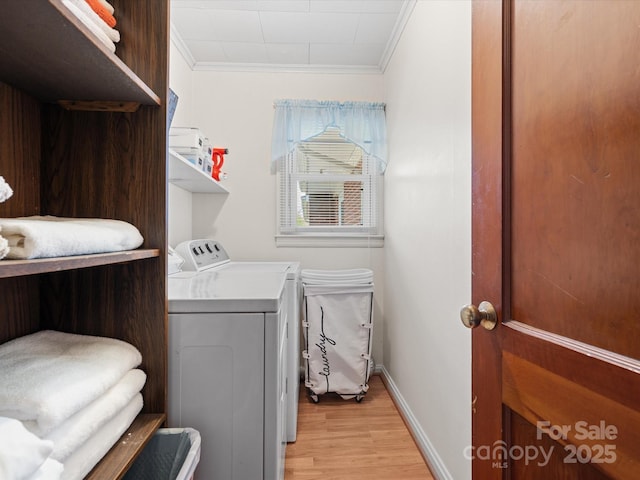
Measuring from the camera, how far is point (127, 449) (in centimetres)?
79

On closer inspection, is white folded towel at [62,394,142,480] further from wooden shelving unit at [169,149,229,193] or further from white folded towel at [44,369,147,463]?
wooden shelving unit at [169,149,229,193]

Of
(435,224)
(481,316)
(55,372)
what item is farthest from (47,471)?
(435,224)

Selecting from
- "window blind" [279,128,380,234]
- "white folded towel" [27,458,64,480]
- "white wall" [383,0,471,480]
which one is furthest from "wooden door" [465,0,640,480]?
"window blind" [279,128,380,234]

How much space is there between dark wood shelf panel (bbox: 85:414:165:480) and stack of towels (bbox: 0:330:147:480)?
2 centimetres

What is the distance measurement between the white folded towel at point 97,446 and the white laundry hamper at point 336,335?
144cm

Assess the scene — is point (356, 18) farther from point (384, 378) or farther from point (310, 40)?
point (384, 378)

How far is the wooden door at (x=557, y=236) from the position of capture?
0.51 meters

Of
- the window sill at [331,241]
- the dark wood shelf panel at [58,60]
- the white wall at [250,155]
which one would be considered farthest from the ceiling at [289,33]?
the dark wood shelf panel at [58,60]

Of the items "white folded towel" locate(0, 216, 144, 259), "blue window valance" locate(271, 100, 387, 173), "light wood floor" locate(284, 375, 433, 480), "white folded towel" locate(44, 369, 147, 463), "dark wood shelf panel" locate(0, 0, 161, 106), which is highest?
"blue window valance" locate(271, 100, 387, 173)

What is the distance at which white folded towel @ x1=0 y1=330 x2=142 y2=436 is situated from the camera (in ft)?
1.88

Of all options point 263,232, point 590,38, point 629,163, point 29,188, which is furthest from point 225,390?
point 263,232

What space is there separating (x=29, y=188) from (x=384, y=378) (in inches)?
96.3

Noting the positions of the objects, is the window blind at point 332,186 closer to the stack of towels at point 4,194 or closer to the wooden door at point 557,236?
the wooden door at point 557,236

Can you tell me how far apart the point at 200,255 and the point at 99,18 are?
140cm
